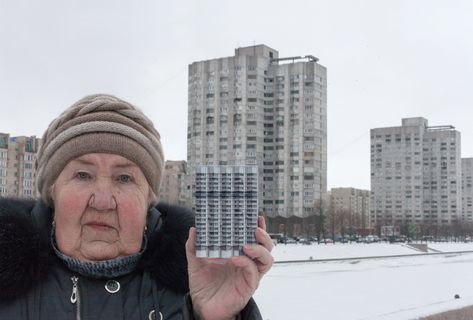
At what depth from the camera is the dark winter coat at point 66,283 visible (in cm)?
239

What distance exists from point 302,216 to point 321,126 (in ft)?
42.5

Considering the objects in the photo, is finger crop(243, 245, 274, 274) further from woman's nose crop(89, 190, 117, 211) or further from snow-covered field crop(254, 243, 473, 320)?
snow-covered field crop(254, 243, 473, 320)

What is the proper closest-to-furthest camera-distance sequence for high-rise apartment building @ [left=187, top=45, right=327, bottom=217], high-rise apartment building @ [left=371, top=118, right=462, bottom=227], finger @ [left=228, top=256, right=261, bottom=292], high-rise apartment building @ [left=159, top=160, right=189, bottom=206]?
1. finger @ [left=228, top=256, right=261, bottom=292]
2. high-rise apartment building @ [left=187, top=45, right=327, bottom=217]
3. high-rise apartment building @ [left=159, top=160, right=189, bottom=206]
4. high-rise apartment building @ [left=371, top=118, right=462, bottom=227]

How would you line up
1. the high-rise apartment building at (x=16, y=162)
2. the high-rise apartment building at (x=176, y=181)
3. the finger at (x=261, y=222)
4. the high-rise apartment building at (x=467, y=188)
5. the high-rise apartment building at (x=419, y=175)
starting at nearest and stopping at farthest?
the finger at (x=261, y=222) < the high-rise apartment building at (x=176, y=181) < the high-rise apartment building at (x=16, y=162) < the high-rise apartment building at (x=419, y=175) < the high-rise apartment building at (x=467, y=188)

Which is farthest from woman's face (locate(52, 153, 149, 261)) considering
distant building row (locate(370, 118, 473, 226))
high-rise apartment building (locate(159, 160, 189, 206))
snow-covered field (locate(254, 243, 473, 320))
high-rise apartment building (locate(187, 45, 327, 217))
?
distant building row (locate(370, 118, 473, 226))

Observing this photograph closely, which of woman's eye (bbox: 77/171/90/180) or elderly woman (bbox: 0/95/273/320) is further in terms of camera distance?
woman's eye (bbox: 77/171/90/180)

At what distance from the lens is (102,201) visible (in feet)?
8.09

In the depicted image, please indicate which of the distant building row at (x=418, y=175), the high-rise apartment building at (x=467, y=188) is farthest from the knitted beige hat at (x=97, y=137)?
the high-rise apartment building at (x=467, y=188)

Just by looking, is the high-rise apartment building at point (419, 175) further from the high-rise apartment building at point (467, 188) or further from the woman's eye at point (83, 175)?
the woman's eye at point (83, 175)

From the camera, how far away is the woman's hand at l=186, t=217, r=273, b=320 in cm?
236

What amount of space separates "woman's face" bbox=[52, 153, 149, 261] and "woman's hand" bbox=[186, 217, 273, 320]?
28cm

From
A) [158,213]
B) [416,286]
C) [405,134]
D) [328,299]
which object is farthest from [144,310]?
[405,134]

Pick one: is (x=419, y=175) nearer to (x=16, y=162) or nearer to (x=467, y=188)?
(x=467, y=188)

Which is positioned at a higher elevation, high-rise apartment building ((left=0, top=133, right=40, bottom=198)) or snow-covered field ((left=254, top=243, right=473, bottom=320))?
high-rise apartment building ((left=0, top=133, right=40, bottom=198))
